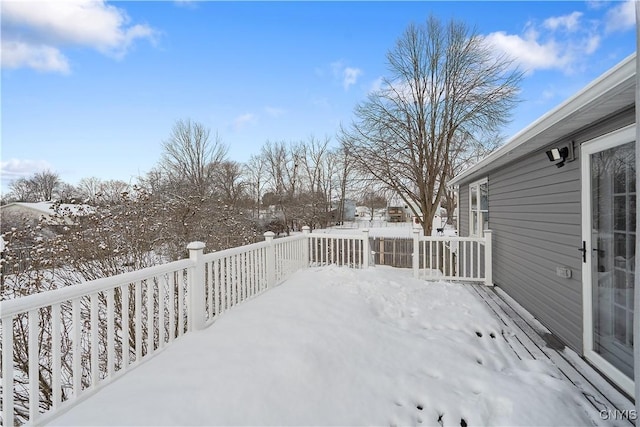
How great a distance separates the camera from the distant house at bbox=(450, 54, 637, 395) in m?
2.28

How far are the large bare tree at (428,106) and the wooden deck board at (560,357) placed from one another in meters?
8.82

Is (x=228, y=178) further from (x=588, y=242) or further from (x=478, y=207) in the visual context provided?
(x=588, y=242)

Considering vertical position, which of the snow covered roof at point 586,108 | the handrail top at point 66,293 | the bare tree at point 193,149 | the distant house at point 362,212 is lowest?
the handrail top at point 66,293

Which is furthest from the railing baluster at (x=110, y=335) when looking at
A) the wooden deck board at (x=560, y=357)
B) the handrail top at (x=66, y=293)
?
the wooden deck board at (x=560, y=357)

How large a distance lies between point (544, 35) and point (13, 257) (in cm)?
1034

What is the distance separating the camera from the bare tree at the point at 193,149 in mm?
17609

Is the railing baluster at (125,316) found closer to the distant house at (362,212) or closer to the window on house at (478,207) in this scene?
the window on house at (478,207)

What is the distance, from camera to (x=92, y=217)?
15.5 feet

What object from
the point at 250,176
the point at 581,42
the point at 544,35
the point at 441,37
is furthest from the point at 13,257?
the point at 250,176

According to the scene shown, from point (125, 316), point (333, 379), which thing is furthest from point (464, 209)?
point (125, 316)

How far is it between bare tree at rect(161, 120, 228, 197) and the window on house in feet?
45.4

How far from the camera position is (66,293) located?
1881 mm

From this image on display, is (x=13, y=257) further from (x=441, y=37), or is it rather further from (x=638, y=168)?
(x=441, y=37)

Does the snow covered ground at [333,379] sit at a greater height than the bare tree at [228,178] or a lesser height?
lesser
